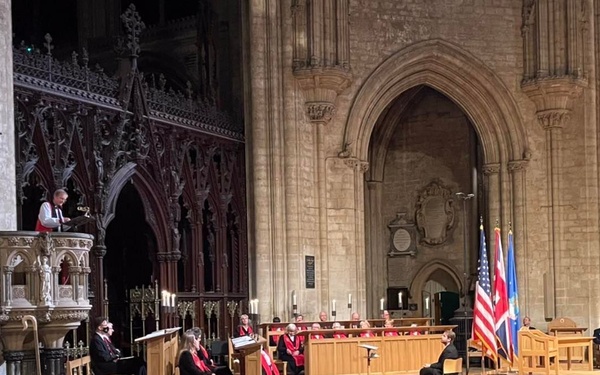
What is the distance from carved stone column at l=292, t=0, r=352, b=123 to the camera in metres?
20.6

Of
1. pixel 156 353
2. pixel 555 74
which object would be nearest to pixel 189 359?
pixel 156 353

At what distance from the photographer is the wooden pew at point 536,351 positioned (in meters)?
16.2

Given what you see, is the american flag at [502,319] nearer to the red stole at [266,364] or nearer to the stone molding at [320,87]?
the red stole at [266,364]

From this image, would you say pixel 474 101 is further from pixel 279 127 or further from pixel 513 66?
pixel 279 127

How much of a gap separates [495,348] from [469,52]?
8486 millimetres

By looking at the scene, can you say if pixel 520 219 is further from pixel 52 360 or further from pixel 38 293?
pixel 38 293

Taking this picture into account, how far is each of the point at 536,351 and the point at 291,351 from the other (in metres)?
3.67

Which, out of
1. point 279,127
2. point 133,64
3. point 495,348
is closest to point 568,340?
point 495,348

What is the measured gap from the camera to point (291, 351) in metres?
16.1

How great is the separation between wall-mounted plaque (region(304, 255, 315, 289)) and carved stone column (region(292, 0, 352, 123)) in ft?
8.80

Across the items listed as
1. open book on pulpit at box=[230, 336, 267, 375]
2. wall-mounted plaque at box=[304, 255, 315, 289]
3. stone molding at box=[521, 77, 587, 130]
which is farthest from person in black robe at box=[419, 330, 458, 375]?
stone molding at box=[521, 77, 587, 130]

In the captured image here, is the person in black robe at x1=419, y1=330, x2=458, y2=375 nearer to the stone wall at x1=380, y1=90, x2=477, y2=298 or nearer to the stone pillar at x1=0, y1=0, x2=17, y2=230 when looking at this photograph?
the stone pillar at x1=0, y1=0, x2=17, y2=230

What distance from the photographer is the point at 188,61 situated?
2389cm

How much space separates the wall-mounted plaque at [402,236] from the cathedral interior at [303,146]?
956 mm
